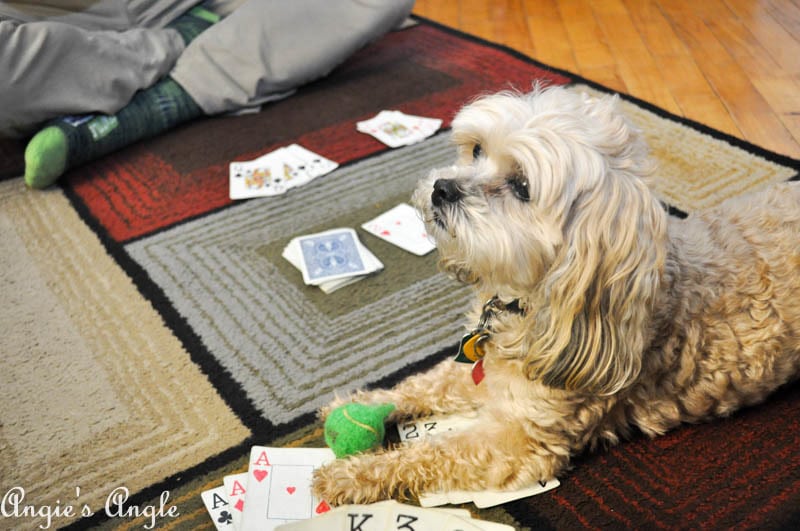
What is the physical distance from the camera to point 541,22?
4.55 meters

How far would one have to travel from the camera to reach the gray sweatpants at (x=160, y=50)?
3141mm

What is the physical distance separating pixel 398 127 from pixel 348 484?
2.04 metres

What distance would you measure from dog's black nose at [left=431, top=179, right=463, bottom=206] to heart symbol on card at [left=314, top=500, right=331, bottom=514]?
0.77 m

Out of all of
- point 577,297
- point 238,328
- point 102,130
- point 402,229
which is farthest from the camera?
point 102,130

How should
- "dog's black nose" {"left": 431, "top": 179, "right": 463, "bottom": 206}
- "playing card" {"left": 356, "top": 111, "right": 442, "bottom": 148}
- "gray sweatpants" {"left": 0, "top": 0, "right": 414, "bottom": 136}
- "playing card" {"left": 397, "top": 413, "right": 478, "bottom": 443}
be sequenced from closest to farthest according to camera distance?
1. "dog's black nose" {"left": 431, "top": 179, "right": 463, "bottom": 206}
2. "playing card" {"left": 397, "top": 413, "right": 478, "bottom": 443}
3. "gray sweatpants" {"left": 0, "top": 0, "right": 414, "bottom": 136}
4. "playing card" {"left": 356, "top": 111, "right": 442, "bottom": 148}

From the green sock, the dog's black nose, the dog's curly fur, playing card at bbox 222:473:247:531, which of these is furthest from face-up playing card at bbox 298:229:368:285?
the green sock

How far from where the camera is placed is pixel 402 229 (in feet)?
9.04

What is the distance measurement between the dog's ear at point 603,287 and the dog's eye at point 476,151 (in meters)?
0.30

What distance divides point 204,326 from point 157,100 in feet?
4.84

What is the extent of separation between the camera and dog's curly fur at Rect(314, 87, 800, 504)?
→ 57.5 inches

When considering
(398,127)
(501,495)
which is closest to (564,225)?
(501,495)

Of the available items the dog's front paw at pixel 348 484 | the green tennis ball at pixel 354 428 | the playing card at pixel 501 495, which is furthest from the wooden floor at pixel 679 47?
the dog's front paw at pixel 348 484

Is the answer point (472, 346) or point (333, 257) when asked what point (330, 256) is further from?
point (472, 346)

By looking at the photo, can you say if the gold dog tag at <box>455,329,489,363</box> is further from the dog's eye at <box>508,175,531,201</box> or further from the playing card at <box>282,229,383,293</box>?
the playing card at <box>282,229,383,293</box>
